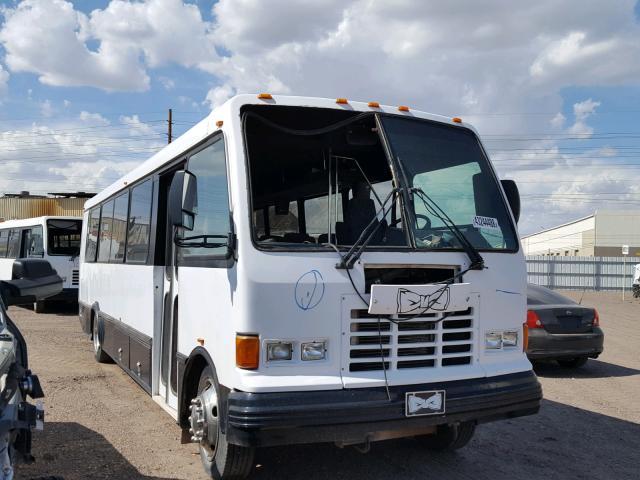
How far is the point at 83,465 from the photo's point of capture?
16.8 ft

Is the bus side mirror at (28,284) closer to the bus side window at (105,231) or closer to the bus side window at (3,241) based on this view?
the bus side window at (105,231)

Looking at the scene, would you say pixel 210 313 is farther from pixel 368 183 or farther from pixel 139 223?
pixel 139 223

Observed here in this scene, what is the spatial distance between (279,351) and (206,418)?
1013 millimetres

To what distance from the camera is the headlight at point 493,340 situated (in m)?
4.63

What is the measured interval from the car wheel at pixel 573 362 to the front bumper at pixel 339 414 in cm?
606

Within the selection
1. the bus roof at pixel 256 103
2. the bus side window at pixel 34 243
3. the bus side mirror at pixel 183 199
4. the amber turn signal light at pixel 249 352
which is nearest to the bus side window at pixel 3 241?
the bus side window at pixel 34 243

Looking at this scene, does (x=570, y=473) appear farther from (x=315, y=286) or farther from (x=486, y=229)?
(x=315, y=286)

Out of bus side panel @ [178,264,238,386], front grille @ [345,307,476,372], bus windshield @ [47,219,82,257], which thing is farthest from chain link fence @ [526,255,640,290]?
bus side panel @ [178,264,238,386]

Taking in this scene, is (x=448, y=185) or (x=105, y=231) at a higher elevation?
(x=448, y=185)

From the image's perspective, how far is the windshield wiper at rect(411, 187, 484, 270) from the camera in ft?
15.1

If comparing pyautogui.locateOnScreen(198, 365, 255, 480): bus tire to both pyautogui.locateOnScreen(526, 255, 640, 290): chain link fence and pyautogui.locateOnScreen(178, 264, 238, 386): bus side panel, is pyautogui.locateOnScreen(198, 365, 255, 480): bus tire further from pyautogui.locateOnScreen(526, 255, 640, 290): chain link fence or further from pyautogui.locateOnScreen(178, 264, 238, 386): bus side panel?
pyautogui.locateOnScreen(526, 255, 640, 290): chain link fence

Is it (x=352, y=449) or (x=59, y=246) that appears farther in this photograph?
(x=59, y=246)

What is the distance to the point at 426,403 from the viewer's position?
419 cm

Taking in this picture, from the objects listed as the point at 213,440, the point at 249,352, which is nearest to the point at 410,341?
the point at 249,352
